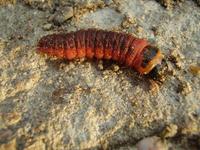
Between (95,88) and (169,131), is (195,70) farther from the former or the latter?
(95,88)

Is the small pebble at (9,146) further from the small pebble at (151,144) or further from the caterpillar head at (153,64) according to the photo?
the caterpillar head at (153,64)

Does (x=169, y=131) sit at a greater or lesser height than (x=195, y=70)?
lesser

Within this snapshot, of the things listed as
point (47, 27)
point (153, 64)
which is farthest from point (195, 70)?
point (47, 27)

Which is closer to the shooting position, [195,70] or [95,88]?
[95,88]

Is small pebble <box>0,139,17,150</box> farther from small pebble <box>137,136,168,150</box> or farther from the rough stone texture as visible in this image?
small pebble <box>137,136,168,150</box>

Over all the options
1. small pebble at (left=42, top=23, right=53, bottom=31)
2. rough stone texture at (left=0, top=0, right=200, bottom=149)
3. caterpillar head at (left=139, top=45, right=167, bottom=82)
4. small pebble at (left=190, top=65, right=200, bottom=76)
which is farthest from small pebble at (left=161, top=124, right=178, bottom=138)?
small pebble at (left=42, top=23, right=53, bottom=31)

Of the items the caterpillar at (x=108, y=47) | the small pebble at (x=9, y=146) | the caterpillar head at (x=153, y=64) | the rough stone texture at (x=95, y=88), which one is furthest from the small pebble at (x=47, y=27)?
the small pebble at (x=9, y=146)
